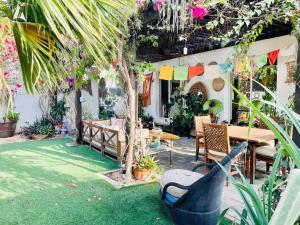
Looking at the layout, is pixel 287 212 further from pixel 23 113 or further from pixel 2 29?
pixel 23 113

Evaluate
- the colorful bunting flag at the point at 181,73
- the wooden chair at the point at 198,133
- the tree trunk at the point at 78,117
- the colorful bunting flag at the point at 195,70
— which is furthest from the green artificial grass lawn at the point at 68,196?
the colorful bunting flag at the point at 195,70

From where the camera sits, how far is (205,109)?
8234mm

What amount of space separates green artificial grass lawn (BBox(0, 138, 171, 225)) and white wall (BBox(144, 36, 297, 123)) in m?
2.19

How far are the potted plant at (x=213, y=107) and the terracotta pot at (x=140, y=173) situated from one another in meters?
4.18

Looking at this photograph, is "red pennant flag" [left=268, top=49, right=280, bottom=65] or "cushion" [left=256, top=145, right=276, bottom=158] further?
"red pennant flag" [left=268, top=49, right=280, bottom=65]

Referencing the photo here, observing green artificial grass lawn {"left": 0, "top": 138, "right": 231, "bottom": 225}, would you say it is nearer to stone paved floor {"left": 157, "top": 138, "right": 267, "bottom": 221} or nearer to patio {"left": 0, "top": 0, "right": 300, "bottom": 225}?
patio {"left": 0, "top": 0, "right": 300, "bottom": 225}

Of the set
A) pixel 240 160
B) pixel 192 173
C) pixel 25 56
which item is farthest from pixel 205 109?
pixel 25 56

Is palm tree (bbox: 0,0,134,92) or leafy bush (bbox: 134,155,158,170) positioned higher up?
palm tree (bbox: 0,0,134,92)

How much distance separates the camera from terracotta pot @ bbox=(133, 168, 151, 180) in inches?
176

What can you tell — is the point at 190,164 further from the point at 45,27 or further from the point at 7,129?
the point at 7,129

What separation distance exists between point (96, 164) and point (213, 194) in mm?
3369

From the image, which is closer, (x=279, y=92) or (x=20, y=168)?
(x=20, y=168)

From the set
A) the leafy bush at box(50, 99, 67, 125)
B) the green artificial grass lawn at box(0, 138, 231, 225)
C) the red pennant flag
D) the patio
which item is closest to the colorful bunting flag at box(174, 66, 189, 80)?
the patio

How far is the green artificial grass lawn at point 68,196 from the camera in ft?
10.4
